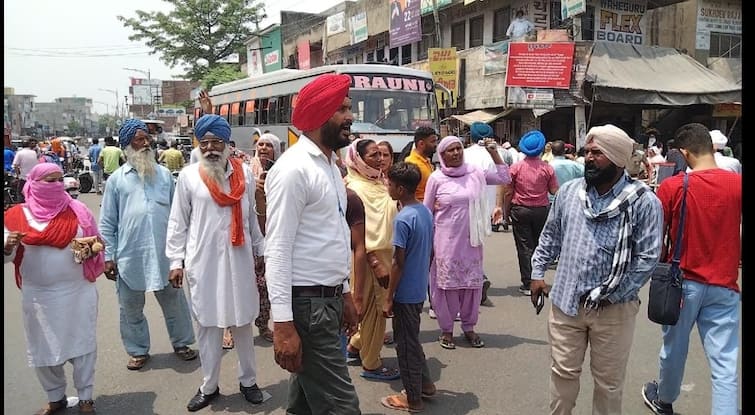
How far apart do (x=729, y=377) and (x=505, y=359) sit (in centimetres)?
171

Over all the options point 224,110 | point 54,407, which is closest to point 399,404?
point 54,407

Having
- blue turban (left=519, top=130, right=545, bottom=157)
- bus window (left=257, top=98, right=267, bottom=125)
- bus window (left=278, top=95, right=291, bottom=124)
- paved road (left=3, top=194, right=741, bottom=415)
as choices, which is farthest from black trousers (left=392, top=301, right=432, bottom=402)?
bus window (left=257, top=98, right=267, bottom=125)

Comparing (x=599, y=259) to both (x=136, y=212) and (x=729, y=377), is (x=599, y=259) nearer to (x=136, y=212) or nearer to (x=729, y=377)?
(x=729, y=377)

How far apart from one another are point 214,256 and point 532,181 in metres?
3.94

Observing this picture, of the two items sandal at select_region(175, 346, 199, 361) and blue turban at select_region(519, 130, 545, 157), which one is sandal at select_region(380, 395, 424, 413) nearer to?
sandal at select_region(175, 346, 199, 361)

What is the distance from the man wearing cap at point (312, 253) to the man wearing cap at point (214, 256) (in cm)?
128

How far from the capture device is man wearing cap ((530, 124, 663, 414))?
2789 millimetres

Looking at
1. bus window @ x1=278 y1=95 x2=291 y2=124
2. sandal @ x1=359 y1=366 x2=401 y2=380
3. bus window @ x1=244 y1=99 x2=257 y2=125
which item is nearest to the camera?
sandal @ x1=359 y1=366 x2=401 y2=380

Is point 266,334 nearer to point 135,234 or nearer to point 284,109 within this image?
point 135,234

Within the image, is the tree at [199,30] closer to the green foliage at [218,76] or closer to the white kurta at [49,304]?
the green foliage at [218,76]

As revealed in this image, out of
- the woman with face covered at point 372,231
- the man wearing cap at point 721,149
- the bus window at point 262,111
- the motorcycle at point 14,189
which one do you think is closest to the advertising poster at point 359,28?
the bus window at point 262,111

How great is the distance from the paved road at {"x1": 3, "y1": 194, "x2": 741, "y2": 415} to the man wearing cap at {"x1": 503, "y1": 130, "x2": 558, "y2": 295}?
43.6 inches

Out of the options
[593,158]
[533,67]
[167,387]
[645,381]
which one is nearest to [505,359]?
[645,381]

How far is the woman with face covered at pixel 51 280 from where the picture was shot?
350 centimetres
